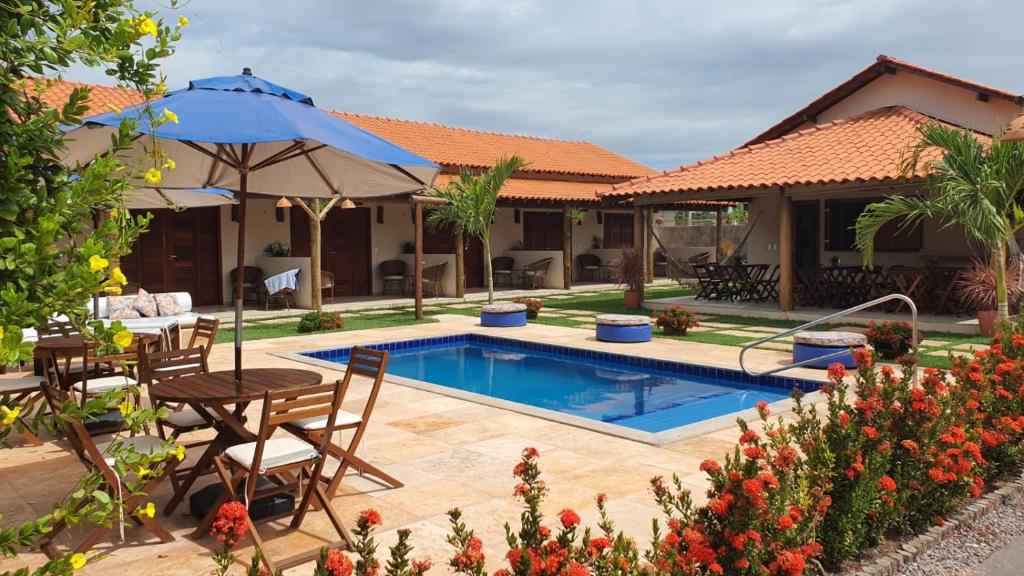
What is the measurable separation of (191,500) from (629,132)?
29953mm

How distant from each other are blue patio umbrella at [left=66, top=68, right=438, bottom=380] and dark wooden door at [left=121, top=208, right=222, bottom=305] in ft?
36.6

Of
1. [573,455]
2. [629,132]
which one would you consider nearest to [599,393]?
[573,455]

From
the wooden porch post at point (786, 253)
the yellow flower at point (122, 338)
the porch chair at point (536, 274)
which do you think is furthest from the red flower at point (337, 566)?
the porch chair at point (536, 274)

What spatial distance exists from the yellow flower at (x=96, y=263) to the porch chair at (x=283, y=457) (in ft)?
7.05

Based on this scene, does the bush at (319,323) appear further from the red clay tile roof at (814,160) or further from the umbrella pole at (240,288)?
the umbrella pole at (240,288)

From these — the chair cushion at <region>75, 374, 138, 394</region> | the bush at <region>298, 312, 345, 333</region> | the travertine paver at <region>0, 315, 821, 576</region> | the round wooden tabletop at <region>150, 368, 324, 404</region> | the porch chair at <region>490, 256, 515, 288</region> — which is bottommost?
the travertine paver at <region>0, 315, 821, 576</region>

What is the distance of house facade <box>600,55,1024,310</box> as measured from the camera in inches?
550

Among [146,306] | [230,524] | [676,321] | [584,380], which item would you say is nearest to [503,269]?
[676,321]

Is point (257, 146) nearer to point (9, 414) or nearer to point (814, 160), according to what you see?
point (9, 414)

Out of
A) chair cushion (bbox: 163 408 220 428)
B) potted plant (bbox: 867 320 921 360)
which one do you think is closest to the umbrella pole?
chair cushion (bbox: 163 408 220 428)

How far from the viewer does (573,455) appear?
5.55 meters

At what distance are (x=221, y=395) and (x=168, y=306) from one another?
340 inches

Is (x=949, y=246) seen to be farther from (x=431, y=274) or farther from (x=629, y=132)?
(x=629, y=132)

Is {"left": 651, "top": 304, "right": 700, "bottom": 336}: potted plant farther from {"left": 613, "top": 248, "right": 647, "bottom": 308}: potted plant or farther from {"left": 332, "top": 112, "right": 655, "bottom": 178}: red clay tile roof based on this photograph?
{"left": 332, "top": 112, "right": 655, "bottom": 178}: red clay tile roof
